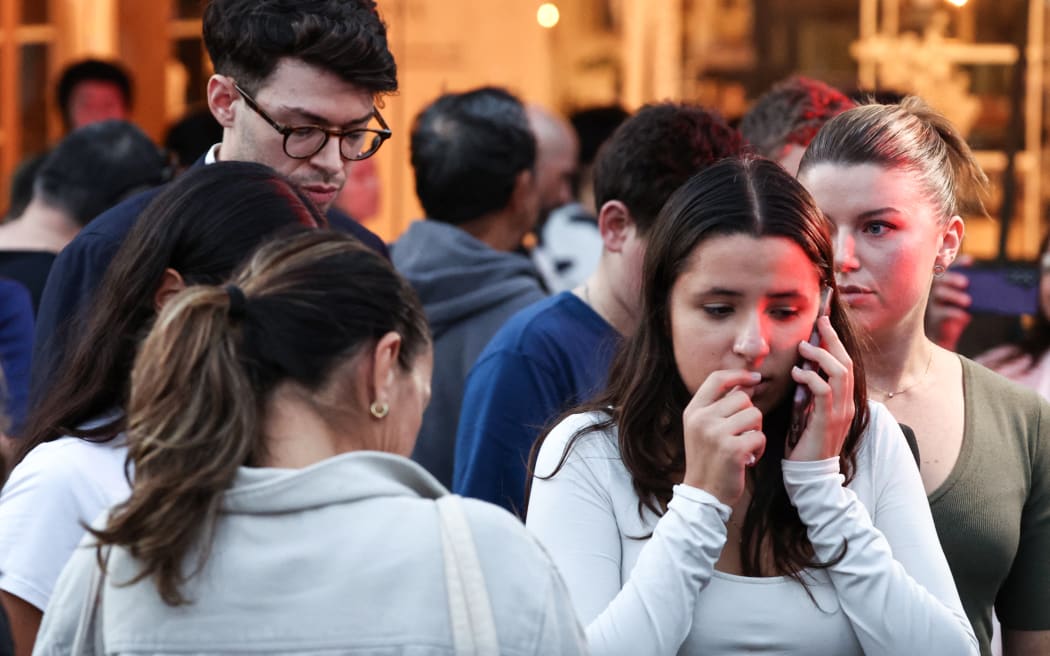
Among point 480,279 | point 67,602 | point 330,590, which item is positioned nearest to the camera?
point 330,590

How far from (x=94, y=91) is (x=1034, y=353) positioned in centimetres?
489

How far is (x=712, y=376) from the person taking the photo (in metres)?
2.35

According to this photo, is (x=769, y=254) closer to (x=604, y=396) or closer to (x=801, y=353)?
(x=801, y=353)

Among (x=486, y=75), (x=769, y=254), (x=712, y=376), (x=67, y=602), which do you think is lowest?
(x=67, y=602)

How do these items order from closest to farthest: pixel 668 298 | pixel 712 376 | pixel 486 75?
1. pixel 712 376
2. pixel 668 298
3. pixel 486 75

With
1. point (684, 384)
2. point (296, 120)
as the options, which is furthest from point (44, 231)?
point (684, 384)

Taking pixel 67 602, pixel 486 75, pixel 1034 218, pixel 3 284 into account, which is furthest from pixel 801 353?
pixel 486 75

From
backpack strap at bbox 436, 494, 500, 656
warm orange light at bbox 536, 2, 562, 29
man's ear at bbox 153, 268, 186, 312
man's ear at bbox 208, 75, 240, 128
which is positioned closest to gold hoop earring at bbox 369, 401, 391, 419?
backpack strap at bbox 436, 494, 500, 656

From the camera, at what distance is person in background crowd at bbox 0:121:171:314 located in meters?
4.92

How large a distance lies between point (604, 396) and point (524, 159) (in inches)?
67.4

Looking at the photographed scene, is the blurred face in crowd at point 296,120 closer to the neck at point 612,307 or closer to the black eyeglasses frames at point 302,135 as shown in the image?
the black eyeglasses frames at point 302,135

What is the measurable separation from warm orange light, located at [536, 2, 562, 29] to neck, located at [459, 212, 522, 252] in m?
3.48

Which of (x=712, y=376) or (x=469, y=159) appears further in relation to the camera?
(x=469, y=159)

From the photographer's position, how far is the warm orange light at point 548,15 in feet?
24.6
